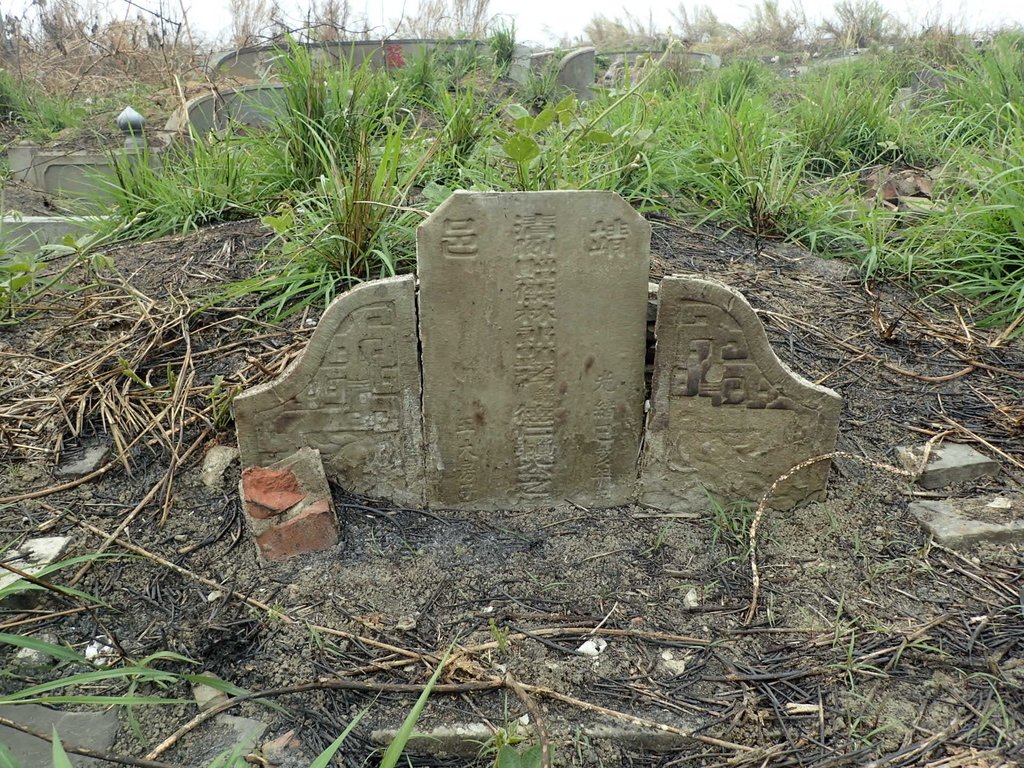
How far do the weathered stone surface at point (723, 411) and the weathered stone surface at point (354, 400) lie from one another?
675 millimetres

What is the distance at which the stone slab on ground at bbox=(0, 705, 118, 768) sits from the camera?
5.37 ft

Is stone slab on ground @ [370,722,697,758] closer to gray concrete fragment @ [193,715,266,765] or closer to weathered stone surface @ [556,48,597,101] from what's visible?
gray concrete fragment @ [193,715,266,765]

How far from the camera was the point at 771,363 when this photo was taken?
2287 millimetres

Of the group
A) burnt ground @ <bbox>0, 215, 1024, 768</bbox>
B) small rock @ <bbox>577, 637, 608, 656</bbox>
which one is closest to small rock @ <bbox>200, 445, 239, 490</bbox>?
burnt ground @ <bbox>0, 215, 1024, 768</bbox>

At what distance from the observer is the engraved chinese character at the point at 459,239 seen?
212 centimetres

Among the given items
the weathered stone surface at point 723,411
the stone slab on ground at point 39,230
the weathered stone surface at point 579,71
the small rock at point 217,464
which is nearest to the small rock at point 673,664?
the weathered stone surface at point 723,411

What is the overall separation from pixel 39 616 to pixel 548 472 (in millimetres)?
1333

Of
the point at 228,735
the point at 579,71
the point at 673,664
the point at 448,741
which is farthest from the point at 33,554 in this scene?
the point at 579,71

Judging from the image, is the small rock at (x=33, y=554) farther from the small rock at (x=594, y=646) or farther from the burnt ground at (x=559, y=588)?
the small rock at (x=594, y=646)

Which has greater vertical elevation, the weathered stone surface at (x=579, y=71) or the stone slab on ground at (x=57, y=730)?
the weathered stone surface at (x=579, y=71)

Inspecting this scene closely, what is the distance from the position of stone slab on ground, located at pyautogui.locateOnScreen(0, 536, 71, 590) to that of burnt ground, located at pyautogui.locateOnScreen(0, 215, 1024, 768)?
5cm

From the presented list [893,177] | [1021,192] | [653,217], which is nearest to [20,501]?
[653,217]

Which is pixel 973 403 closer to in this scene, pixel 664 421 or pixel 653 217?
pixel 664 421

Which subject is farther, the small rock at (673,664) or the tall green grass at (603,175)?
the tall green grass at (603,175)
